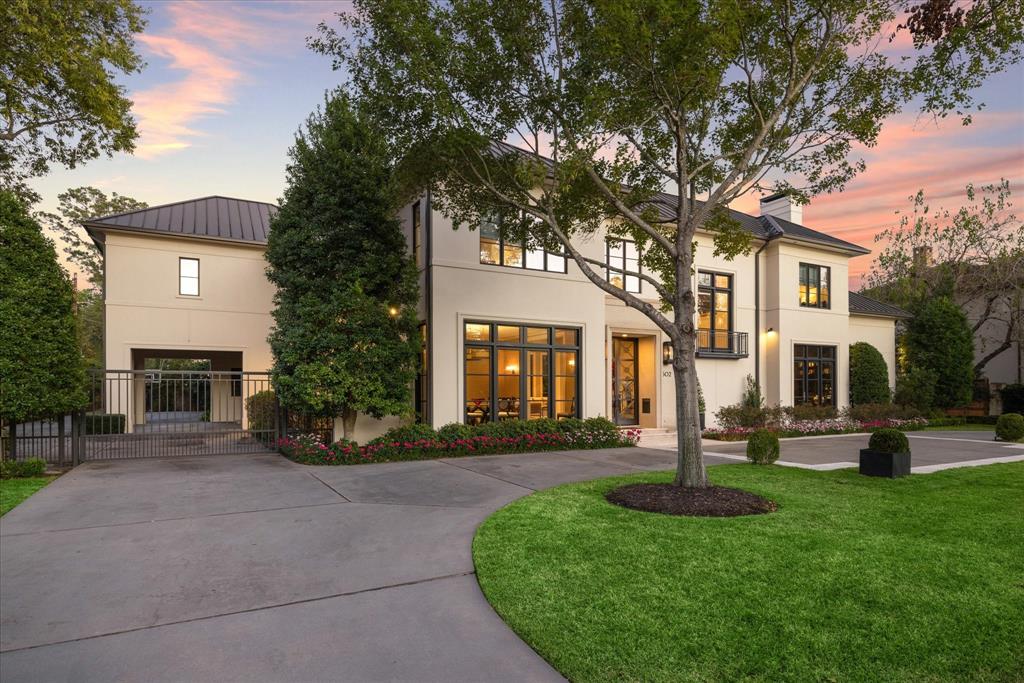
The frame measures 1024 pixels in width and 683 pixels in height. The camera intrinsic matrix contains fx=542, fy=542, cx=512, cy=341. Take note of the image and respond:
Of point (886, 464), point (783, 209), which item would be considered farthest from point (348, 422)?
point (783, 209)

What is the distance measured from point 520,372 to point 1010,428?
40.4ft

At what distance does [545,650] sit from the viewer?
3145 mm

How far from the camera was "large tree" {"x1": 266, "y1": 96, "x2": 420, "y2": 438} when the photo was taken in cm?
1038

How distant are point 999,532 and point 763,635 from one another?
4.04 metres

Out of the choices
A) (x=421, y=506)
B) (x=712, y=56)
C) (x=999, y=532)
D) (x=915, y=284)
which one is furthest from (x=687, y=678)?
(x=915, y=284)

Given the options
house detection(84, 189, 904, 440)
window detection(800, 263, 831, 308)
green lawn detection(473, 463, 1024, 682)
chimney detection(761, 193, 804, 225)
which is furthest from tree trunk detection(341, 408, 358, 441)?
chimney detection(761, 193, 804, 225)

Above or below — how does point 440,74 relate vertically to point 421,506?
above

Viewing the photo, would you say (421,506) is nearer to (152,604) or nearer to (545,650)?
(152,604)

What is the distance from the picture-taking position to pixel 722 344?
17359 millimetres

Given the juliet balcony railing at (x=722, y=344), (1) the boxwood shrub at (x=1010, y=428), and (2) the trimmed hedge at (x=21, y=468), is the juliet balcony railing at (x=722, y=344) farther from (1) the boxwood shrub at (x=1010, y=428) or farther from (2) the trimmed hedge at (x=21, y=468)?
(2) the trimmed hedge at (x=21, y=468)

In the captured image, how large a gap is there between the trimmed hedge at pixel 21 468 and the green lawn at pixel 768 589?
26.5 feet

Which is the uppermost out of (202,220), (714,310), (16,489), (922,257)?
(202,220)

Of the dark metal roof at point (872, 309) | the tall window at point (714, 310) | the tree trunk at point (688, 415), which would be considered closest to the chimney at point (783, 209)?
the dark metal roof at point (872, 309)

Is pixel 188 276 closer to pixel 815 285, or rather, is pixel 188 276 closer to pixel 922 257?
pixel 815 285
